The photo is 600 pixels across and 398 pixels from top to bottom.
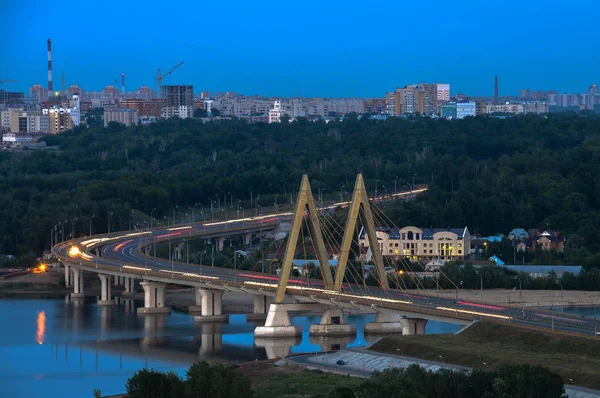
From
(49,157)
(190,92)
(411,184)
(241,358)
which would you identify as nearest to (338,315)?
(241,358)

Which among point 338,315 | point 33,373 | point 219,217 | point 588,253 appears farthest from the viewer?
point 219,217

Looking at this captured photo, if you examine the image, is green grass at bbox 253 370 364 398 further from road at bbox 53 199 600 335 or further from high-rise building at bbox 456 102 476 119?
high-rise building at bbox 456 102 476 119

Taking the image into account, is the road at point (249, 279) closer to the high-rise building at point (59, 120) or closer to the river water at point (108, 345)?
the river water at point (108, 345)

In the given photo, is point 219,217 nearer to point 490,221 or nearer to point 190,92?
point 490,221

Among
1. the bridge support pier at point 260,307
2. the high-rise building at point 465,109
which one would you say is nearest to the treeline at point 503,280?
the bridge support pier at point 260,307

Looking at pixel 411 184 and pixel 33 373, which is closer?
pixel 33 373
